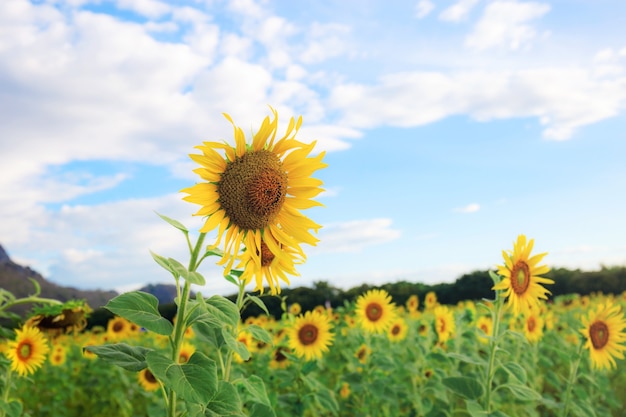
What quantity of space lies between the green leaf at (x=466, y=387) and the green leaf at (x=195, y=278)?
2058 mm

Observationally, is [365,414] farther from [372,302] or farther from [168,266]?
[168,266]

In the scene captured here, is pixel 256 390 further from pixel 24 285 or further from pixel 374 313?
pixel 24 285

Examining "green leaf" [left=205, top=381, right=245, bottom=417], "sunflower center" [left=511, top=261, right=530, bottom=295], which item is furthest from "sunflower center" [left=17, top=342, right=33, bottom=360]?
"sunflower center" [left=511, top=261, right=530, bottom=295]

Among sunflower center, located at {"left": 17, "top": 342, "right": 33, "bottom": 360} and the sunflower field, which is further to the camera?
sunflower center, located at {"left": 17, "top": 342, "right": 33, "bottom": 360}

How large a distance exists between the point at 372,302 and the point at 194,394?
153 inches

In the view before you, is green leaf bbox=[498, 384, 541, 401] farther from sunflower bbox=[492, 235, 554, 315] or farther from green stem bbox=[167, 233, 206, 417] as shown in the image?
green stem bbox=[167, 233, 206, 417]

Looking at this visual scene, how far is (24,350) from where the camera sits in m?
4.02

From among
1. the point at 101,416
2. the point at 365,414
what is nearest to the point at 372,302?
the point at 365,414

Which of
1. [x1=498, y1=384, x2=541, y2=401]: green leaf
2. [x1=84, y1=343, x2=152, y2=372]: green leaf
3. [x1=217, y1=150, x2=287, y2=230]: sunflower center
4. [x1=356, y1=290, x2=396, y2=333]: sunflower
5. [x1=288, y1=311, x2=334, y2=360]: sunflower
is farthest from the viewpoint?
[x1=356, y1=290, x2=396, y2=333]: sunflower

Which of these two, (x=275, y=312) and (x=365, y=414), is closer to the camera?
(x=365, y=414)

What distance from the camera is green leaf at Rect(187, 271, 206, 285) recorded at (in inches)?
76.6

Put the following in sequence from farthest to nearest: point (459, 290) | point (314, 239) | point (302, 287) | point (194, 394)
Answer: point (459, 290), point (302, 287), point (314, 239), point (194, 394)

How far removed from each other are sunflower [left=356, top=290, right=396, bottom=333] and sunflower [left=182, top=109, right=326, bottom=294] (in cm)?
331

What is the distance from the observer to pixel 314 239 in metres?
2.33
